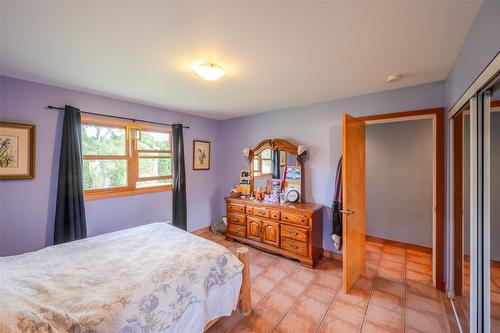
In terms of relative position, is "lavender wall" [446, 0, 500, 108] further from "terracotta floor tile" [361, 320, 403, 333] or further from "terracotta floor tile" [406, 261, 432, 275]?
Answer: "terracotta floor tile" [406, 261, 432, 275]

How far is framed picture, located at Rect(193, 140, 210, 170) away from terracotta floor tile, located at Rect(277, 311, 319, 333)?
2.94 meters

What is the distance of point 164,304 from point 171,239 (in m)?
0.82

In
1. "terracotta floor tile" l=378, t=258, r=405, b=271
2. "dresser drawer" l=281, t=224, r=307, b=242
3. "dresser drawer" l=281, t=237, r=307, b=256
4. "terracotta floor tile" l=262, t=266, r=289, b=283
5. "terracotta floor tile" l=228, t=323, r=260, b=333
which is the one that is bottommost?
"terracotta floor tile" l=228, t=323, r=260, b=333

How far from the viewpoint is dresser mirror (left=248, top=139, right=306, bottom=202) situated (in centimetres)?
338

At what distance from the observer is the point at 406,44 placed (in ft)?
5.22

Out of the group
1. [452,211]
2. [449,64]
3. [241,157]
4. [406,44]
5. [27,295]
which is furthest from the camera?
[241,157]

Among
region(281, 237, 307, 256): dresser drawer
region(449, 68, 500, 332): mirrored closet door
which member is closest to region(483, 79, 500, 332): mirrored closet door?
region(449, 68, 500, 332): mirrored closet door

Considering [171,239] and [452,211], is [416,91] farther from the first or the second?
[171,239]

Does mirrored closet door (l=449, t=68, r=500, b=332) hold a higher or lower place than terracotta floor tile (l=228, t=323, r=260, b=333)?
higher

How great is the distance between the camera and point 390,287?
7.75ft

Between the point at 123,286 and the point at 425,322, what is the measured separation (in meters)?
2.54

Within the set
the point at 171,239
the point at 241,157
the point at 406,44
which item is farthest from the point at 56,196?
the point at 406,44

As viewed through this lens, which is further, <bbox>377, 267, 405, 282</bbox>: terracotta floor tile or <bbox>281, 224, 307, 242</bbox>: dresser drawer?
<bbox>281, 224, 307, 242</bbox>: dresser drawer

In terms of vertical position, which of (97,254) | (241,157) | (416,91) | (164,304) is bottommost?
(164,304)
